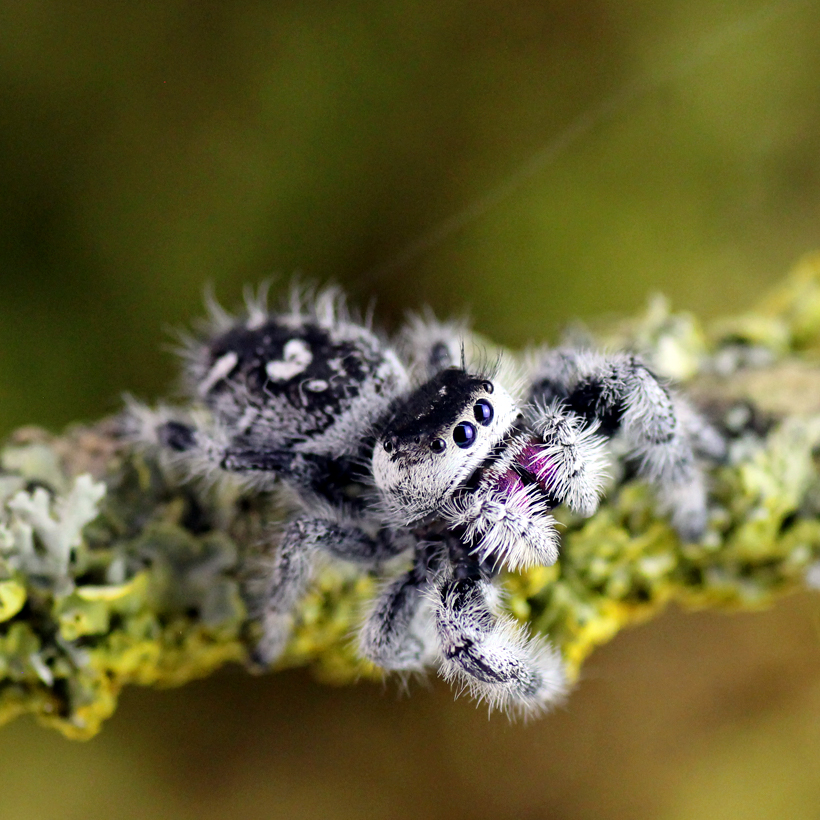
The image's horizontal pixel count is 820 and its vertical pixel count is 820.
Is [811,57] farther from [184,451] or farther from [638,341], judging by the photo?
[184,451]

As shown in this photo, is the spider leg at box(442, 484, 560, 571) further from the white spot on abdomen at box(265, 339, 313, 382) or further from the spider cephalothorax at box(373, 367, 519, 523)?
the white spot on abdomen at box(265, 339, 313, 382)

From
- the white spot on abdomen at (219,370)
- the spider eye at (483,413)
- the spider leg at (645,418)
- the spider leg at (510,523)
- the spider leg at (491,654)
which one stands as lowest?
the spider leg at (491,654)

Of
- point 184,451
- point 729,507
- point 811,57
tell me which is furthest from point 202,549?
point 811,57

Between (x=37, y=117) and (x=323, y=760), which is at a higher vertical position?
(x=37, y=117)

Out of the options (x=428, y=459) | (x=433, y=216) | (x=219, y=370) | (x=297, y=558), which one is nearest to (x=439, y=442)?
(x=428, y=459)

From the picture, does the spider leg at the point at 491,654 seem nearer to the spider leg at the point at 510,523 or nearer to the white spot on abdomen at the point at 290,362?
the spider leg at the point at 510,523

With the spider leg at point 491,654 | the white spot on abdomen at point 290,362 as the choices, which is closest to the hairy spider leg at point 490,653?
the spider leg at point 491,654

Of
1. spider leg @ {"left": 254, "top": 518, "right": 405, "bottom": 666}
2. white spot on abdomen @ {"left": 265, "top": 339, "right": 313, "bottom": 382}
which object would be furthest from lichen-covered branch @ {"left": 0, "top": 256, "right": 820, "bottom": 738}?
white spot on abdomen @ {"left": 265, "top": 339, "right": 313, "bottom": 382}
